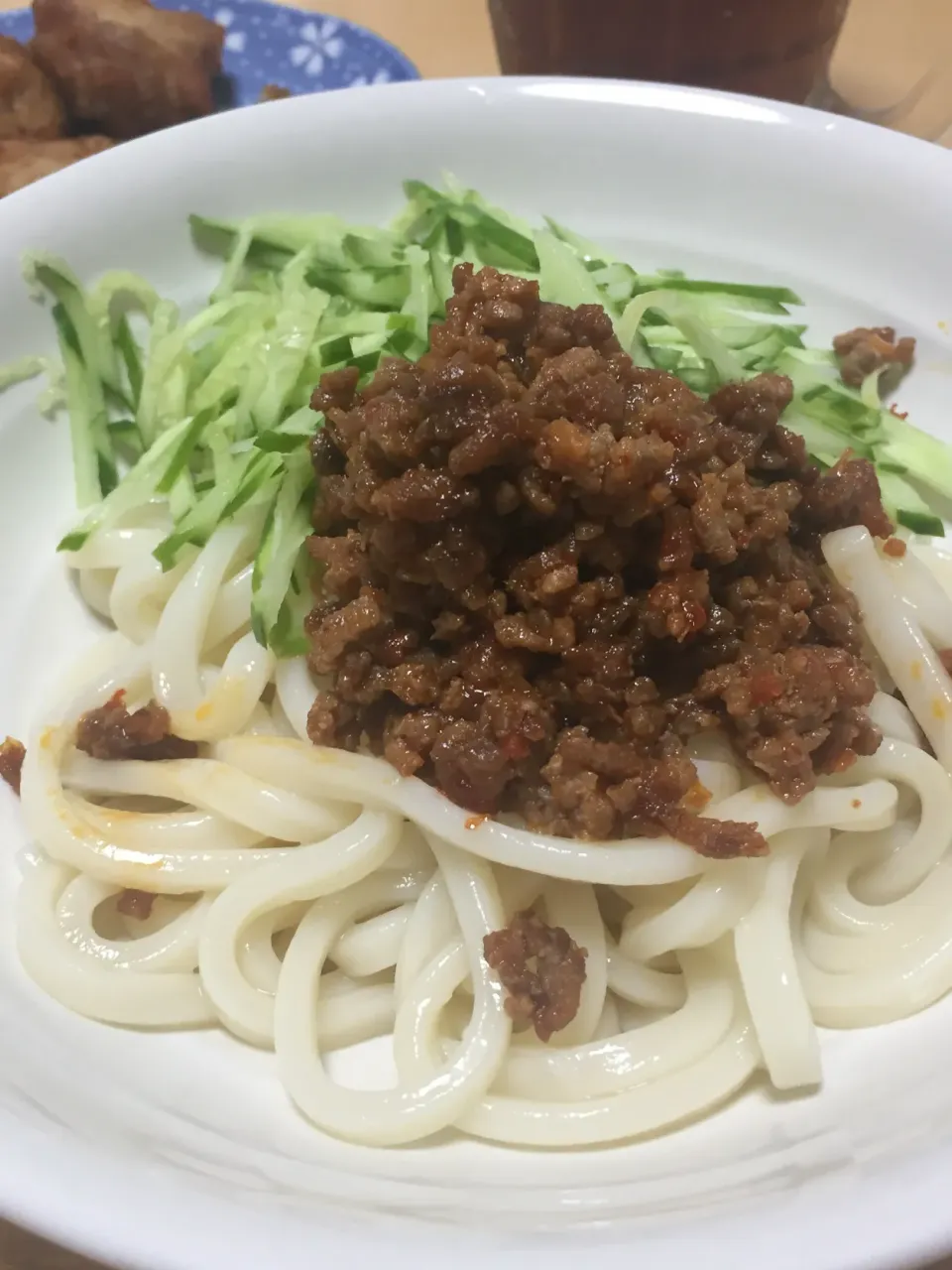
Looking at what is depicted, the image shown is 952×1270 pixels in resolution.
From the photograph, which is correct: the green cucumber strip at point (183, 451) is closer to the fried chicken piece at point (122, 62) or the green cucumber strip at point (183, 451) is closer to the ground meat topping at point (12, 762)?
the ground meat topping at point (12, 762)

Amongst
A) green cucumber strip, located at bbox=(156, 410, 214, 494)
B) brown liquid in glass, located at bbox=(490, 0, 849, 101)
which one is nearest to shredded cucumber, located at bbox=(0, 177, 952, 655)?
green cucumber strip, located at bbox=(156, 410, 214, 494)

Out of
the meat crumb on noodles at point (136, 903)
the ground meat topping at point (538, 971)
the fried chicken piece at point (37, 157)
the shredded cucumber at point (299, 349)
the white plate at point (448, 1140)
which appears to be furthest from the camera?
the fried chicken piece at point (37, 157)

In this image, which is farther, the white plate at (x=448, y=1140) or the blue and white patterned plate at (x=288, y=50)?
the blue and white patterned plate at (x=288, y=50)

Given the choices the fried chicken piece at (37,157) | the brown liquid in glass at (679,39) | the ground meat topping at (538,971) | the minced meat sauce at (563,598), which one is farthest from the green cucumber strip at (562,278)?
the fried chicken piece at (37,157)

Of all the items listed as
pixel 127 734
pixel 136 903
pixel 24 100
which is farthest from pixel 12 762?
pixel 24 100

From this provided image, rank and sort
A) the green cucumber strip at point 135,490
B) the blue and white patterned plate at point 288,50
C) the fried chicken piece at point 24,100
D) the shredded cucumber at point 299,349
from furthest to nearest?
the blue and white patterned plate at point 288,50 < the fried chicken piece at point 24,100 < the green cucumber strip at point 135,490 < the shredded cucumber at point 299,349

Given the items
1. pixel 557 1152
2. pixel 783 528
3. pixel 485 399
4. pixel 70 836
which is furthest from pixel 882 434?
pixel 70 836

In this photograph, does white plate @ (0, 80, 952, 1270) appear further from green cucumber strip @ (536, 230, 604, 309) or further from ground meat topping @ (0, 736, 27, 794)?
green cucumber strip @ (536, 230, 604, 309)

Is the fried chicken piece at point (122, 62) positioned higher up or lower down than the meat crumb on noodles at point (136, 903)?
higher up
